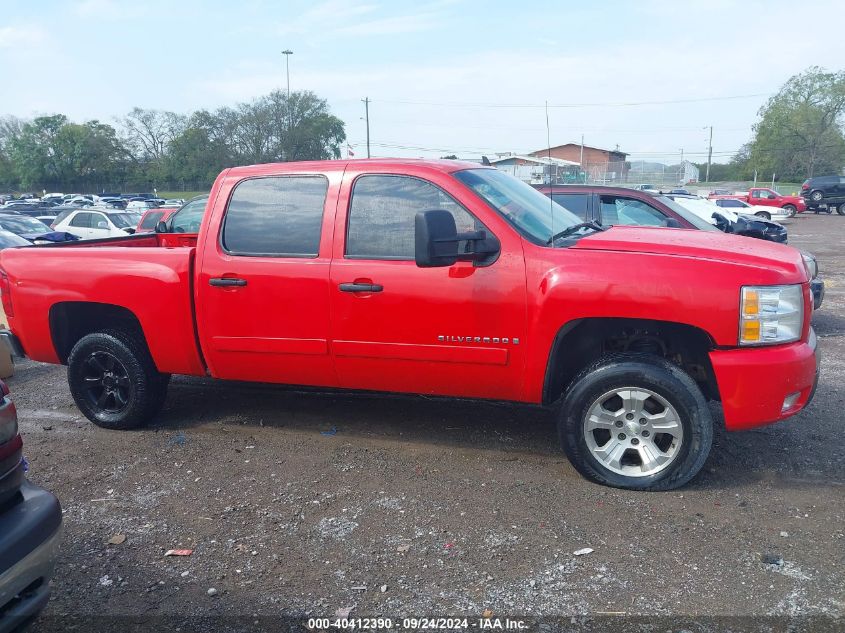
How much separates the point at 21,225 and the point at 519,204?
60.8 ft

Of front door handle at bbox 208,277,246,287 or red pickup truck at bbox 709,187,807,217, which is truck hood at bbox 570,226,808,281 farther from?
red pickup truck at bbox 709,187,807,217

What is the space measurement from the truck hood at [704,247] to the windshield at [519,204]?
0.26 m

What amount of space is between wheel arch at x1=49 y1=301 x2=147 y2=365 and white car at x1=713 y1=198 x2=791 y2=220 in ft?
89.5

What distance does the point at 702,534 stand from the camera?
11.3 feet

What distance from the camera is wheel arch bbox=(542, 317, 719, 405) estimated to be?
393 cm

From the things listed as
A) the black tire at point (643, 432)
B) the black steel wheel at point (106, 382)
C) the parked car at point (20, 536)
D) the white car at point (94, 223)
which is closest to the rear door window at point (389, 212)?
the black tire at point (643, 432)

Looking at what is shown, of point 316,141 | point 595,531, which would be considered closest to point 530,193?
point 595,531

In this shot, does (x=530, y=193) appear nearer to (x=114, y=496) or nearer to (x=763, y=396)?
(x=763, y=396)

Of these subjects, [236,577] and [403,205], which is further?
[403,205]

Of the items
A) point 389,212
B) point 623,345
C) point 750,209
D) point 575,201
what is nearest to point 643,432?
point 623,345

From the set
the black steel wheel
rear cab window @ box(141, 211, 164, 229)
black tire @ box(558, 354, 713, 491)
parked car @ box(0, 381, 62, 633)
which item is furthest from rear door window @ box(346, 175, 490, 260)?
rear cab window @ box(141, 211, 164, 229)

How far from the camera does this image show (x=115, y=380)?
16.7ft

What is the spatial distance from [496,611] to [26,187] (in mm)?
81409

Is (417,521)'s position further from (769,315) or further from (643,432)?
(769,315)
